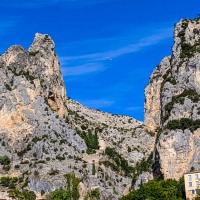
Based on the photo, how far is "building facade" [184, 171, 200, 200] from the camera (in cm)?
14212

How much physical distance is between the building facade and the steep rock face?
→ 8967 mm

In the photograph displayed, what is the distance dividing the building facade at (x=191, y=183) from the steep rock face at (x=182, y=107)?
8.97 m

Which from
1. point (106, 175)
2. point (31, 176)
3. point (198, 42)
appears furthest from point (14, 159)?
point (198, 42)

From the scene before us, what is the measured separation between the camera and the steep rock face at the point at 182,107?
158000 mm

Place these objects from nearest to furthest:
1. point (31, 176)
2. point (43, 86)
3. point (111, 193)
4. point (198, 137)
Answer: point (198, 137)
point (31, 176)
point (111, 193)
point (43, 86)

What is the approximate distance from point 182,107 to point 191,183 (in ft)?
95.7

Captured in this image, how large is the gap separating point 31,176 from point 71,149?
19.9 metres

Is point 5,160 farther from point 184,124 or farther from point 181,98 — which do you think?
point 181,98

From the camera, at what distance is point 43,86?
649 feet

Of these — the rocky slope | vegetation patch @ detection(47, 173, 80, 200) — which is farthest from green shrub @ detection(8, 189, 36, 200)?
vegetation patch @ detection(47, 173, 80, 200)

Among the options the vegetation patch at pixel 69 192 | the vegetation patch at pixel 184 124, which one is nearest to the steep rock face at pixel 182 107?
the vegetation patch at pixel 184 124

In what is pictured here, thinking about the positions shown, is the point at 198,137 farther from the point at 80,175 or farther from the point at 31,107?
the point at 31,107

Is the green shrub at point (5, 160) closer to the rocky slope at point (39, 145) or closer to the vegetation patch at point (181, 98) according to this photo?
the rocky slope at point (39, 145)

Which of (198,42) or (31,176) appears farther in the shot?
(198,42)
